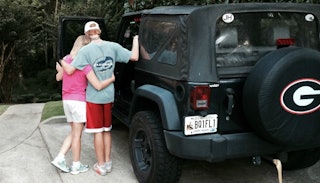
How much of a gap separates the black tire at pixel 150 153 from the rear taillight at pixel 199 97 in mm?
606

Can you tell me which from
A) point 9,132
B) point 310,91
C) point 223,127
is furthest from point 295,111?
point 9,132

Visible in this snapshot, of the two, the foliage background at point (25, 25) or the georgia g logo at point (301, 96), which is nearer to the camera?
the georgia g logo at point (301, 96)

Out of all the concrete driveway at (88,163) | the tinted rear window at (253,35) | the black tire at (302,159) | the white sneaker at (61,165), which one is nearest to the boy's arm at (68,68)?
the white sneaker at (61,165)

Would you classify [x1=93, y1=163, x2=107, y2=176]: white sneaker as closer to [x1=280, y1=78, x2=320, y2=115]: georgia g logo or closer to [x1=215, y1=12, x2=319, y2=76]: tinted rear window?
[x1=215, y1=12, x2=319, y2=76]: tinted rear window

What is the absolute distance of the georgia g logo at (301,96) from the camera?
3305mm

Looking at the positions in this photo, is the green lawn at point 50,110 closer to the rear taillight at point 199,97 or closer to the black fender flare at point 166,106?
the black fender flare at point 166,106

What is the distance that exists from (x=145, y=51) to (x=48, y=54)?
12.3 metres

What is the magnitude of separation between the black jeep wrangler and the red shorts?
58 cm

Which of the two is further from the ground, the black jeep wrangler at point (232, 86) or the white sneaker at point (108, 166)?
the black jeep wrangler at point (232, 86)

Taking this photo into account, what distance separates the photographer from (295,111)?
337 cm

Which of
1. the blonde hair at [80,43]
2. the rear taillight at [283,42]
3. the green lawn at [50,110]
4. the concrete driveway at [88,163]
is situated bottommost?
the concrete driveway at [88,163]

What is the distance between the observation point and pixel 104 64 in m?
4.27

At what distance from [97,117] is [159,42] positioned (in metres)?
1.08

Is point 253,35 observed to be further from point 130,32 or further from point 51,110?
point 51,110
